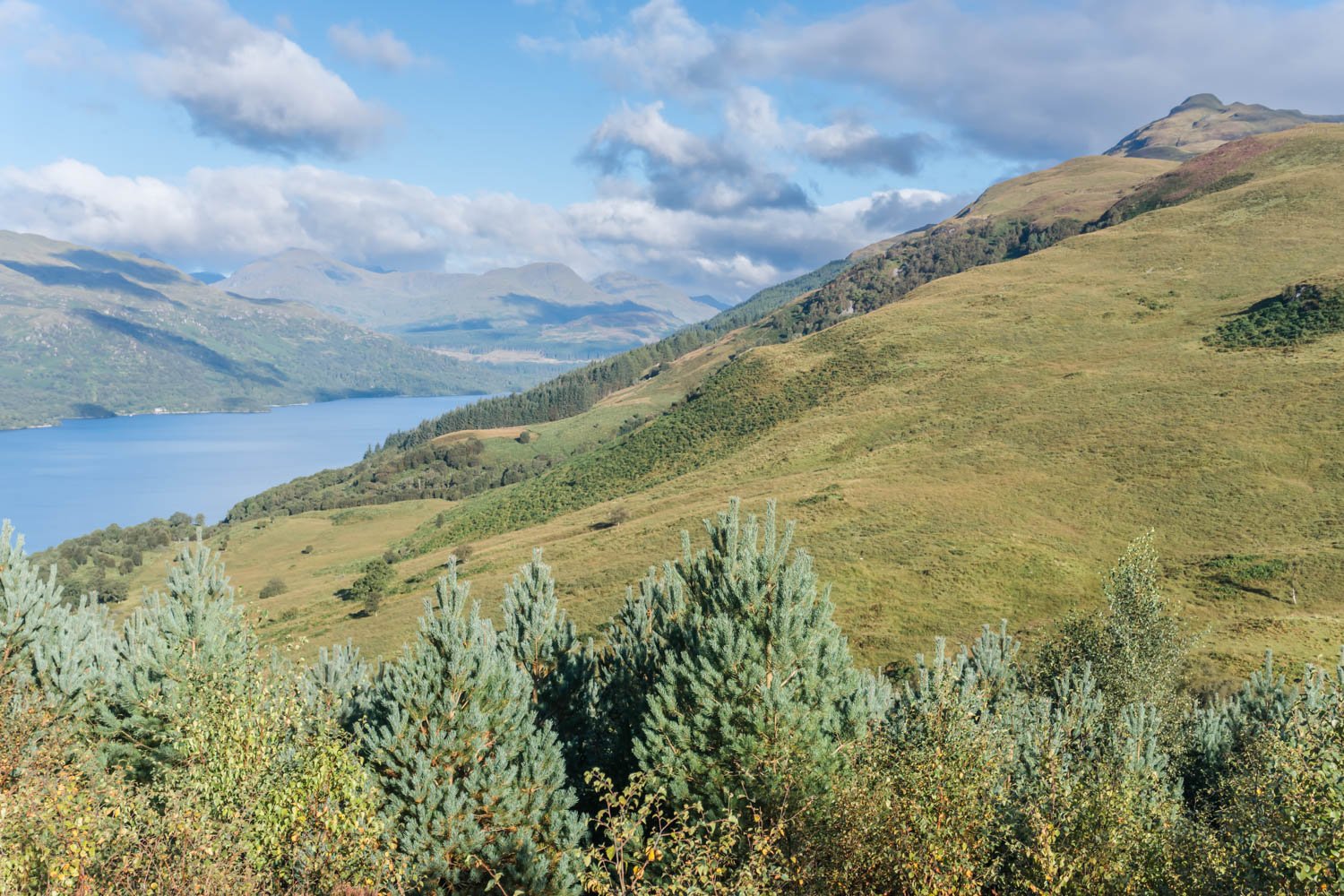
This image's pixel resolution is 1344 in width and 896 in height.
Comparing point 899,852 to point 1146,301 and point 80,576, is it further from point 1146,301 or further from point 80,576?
point 80,576

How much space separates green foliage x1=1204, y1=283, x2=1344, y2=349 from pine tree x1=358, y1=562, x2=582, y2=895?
331 feet

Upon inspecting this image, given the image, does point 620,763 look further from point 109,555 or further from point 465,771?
point 109,555

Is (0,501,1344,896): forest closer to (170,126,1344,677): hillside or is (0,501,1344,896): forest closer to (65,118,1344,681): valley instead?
(170,126,1344,677): hillside

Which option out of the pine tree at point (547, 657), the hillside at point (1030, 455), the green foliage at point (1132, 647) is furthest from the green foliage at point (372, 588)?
the green foliage at point (1132, 647)

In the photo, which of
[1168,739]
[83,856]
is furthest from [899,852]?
[1168,739]

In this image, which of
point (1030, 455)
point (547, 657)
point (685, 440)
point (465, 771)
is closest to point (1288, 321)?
point (1030, 455)

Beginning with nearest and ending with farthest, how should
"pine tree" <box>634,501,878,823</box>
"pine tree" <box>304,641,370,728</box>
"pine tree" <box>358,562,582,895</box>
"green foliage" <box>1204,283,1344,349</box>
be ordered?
"pine tree" <box>634,501,878,823</box>
"pine tree" <box>358,562,582,895</box>
"pine tree" <box>304,641,370,728</box>
"green foliage" <box>1204,283,1344,349</box>

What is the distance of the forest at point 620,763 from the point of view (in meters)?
13.2

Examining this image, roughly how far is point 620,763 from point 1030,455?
65624mm

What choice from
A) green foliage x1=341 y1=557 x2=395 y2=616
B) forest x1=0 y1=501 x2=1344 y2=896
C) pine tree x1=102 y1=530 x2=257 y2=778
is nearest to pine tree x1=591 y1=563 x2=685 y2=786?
forest x1=0 y1=501 x2=1344 y2=896

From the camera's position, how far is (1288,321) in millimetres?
90062

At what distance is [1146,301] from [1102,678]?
98.2 meters

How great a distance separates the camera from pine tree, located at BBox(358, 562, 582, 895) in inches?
733

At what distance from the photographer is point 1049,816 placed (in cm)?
1503
